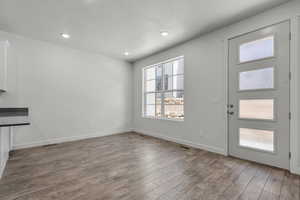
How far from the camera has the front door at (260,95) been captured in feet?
7.48

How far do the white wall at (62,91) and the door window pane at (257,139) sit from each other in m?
3.89

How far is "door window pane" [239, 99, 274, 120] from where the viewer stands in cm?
243

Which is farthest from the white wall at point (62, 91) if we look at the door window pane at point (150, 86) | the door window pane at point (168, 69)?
the door window pane at point (168, 69)

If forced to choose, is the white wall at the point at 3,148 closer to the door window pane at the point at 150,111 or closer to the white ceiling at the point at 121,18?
the white ceiling at the point at 121,18

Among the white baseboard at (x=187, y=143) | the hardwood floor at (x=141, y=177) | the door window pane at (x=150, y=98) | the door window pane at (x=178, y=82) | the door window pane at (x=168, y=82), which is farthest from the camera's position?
the door window pane at (x=150, y=98)

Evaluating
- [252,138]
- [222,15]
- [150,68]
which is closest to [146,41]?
[150,68]

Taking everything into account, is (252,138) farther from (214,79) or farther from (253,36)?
(253,36)

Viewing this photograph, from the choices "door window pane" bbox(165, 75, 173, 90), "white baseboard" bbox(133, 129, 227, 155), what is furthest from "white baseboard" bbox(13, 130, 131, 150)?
"door window pane" bbox(165, 75, 173, 90)

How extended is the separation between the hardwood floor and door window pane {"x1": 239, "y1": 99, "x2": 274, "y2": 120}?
88cm

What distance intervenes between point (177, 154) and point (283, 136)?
6.10ft

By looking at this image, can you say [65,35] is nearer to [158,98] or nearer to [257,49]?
[158,98]

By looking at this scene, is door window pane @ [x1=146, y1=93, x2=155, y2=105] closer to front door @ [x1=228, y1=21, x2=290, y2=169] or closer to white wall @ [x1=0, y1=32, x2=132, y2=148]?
white wall @ [x1=0, y1=32, x2=132, y2=148]

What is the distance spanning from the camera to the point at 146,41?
3705mm

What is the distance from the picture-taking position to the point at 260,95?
2531 millimetres
